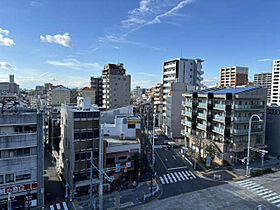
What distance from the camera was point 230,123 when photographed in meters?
45.3

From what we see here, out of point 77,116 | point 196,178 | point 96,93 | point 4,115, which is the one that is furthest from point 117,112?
point 96,93

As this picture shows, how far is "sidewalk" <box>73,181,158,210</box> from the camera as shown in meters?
30.1

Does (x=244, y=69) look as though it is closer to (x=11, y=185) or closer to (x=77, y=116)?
(x=77, y=116)

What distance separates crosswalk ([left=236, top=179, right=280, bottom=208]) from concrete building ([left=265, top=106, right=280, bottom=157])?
21.0 meters

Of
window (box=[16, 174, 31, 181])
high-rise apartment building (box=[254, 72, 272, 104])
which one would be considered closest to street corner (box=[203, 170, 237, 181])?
window (box=[16, 174, 31, 181])

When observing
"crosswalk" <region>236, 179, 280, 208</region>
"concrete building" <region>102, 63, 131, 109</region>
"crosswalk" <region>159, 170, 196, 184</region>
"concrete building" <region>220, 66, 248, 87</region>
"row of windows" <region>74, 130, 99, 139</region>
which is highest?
"concrete building" <region>220, 66, 248, 87</region>

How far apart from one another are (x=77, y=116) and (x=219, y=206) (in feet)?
85.0

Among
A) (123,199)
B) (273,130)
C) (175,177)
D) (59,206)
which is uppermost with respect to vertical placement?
(273,130)

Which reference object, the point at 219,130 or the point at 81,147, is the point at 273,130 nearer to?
the point at 219,130

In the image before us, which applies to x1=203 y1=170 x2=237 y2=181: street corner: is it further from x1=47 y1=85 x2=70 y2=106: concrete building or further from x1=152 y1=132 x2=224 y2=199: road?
x1=47 y1=85 x2=70 y2=106: concrete building

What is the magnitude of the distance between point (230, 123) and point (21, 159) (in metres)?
41.5

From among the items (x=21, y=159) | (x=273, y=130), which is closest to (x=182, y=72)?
(x=273, y=130)

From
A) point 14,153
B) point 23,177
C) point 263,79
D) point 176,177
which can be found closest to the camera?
point 14,153

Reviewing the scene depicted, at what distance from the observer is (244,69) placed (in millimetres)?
128125
